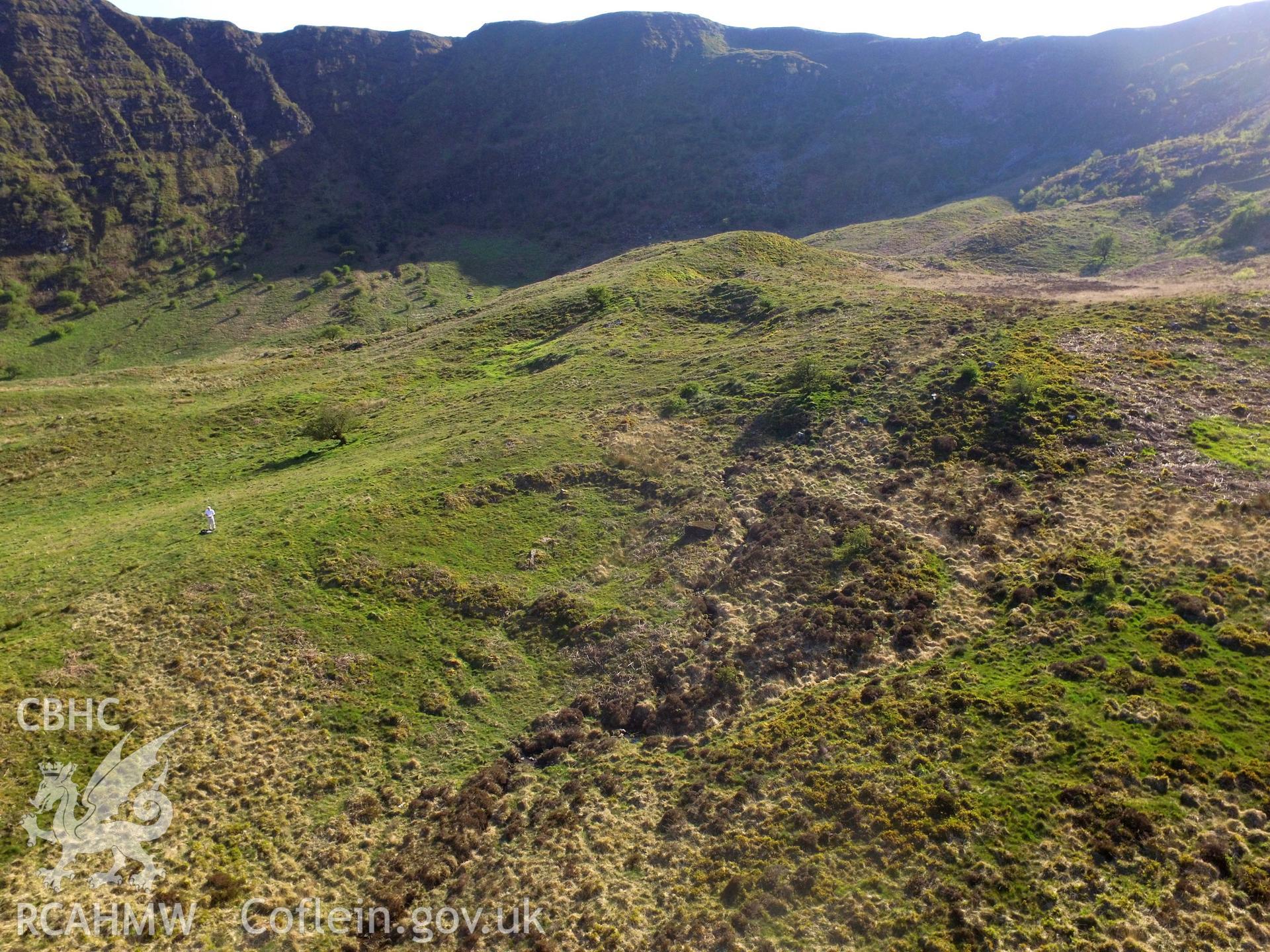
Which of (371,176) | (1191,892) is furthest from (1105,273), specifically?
(371,176)

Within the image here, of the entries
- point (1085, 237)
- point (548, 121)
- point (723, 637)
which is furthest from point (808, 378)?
point (548, 121)

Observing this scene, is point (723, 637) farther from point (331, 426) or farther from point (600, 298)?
point (600, 298)

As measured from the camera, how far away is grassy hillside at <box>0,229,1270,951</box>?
17469 mm

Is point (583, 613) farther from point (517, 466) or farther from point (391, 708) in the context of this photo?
point (517, 466)

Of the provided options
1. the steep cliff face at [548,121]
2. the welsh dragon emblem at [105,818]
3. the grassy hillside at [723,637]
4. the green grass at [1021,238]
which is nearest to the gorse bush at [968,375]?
the grassy hillside at [723,637]

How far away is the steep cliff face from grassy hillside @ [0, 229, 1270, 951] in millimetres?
92025

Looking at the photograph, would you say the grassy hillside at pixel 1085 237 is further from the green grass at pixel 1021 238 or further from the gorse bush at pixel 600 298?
the gorse bush at pixel 600 298

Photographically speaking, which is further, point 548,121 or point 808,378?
point 548,121

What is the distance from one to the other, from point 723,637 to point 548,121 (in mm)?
169929

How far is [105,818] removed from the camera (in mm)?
18844

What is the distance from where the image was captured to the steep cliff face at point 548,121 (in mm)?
116438

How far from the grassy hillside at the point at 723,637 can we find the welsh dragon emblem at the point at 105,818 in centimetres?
49

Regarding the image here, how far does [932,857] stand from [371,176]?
16808 centimetres

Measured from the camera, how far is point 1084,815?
57.1ft
